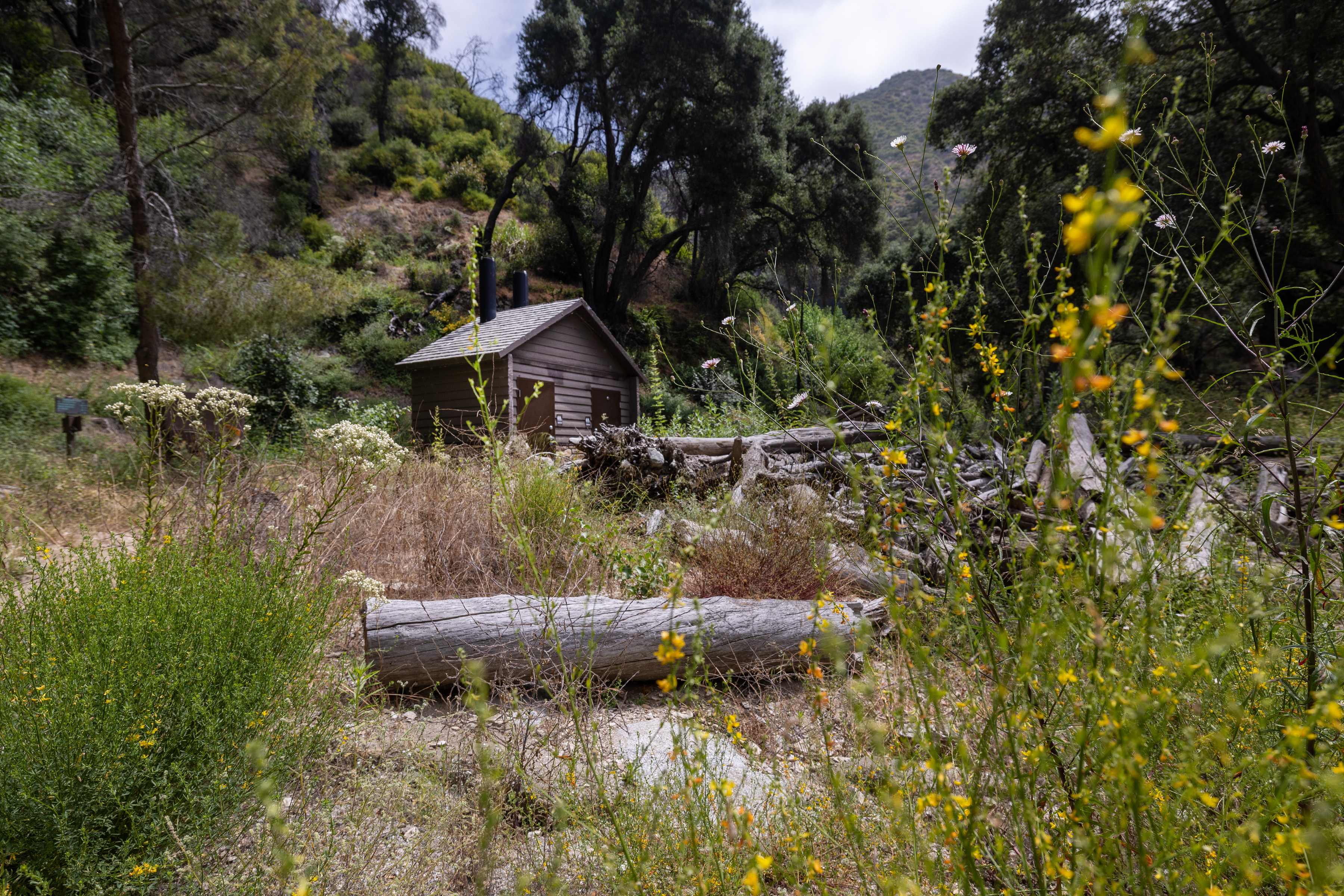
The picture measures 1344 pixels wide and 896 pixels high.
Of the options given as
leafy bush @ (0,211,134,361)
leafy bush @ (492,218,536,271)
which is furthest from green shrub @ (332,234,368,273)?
leafy bush @ (0,211,134,361)

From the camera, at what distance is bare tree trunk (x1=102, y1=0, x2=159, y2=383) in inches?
313

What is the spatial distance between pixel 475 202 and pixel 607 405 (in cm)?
1800

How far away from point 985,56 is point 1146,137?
5.79 metres

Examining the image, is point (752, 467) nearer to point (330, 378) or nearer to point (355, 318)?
point (330, 378)

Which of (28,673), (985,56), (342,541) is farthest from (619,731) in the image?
(985,56)

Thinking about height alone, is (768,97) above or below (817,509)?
above

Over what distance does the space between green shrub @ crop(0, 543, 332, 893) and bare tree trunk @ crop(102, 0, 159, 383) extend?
754 cm

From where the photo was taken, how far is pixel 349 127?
28688 millimetres

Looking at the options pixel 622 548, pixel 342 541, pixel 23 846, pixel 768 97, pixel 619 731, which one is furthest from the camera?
pixel 768 97

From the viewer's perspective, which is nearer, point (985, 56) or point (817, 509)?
point (817, 509)

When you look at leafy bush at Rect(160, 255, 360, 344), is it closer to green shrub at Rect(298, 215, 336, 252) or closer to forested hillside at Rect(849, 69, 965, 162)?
green shrub at Rect(298, 215, 336, 252)

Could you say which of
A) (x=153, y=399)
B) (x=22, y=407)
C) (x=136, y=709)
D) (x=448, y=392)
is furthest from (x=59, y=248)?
(x=136, y=709)

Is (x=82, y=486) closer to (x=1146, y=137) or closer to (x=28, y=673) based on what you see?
(x=28, y=673)

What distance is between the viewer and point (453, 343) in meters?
12.8
